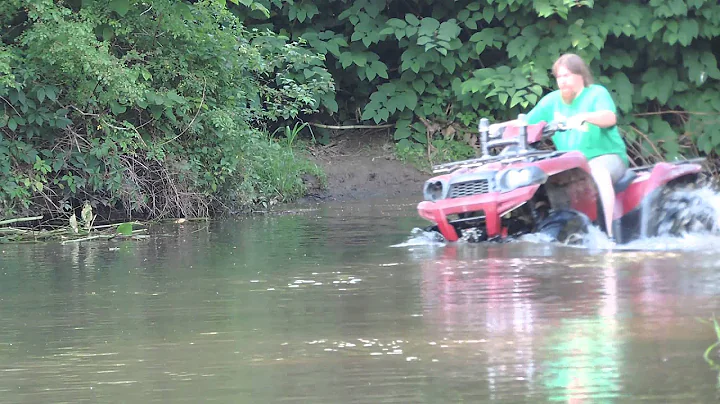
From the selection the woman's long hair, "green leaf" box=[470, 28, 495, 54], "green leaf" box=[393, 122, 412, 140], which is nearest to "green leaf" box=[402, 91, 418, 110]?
"green leaf" box=[393, 122, 412, 140]

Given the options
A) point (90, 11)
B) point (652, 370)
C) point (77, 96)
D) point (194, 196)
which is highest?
point (90, 11)

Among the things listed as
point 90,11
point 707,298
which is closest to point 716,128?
point 90,11

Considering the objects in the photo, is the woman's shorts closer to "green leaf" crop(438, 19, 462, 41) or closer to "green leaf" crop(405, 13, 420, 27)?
"green leaf" crop(438, 19, 462, 41)

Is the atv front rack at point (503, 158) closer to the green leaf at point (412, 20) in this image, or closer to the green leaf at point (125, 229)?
the green leaf at point (125, 229)

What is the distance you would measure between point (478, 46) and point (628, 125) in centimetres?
256

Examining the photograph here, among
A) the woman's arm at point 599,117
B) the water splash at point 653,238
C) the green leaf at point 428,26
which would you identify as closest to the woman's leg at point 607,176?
the water splash at point 653,238

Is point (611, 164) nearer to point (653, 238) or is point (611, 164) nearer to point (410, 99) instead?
point (653, 238)

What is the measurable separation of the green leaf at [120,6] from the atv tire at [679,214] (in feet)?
19.3

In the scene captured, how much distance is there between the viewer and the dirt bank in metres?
16.8

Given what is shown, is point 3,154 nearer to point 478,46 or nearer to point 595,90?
point 595,90

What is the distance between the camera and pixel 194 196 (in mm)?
13398

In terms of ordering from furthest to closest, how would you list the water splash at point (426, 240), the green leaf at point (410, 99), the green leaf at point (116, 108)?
the green leaf at point (410, 99) < the green leaf at point (116, 108) < the water splash at point (426, 240)

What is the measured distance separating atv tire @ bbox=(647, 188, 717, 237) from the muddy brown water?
12.6 inches

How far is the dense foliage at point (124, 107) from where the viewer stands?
1193cm
